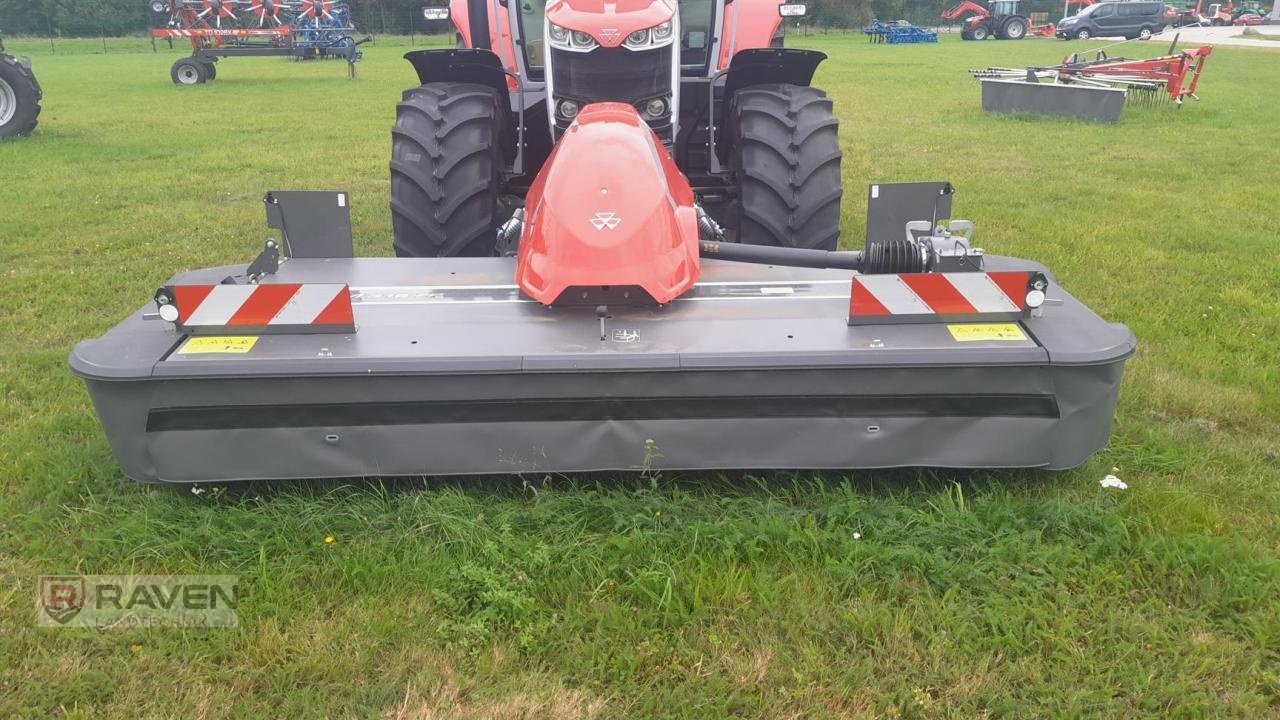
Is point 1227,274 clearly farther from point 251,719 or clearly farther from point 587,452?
point 251,719

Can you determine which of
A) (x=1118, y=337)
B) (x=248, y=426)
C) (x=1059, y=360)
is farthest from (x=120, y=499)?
(x=1118, y=337)

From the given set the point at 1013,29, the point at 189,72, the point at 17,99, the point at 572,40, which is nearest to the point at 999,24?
the point at 1013,29

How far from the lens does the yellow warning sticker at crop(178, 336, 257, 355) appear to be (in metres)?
2.90

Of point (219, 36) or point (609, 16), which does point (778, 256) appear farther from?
point (219, 36)

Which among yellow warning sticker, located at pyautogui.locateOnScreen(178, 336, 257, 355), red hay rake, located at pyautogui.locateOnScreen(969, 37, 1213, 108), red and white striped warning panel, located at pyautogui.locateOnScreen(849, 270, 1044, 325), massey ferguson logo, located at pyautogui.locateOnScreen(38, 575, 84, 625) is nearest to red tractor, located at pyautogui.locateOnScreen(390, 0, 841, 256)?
red and white striped warning panel, located at pyautogui.locateOnScreen(849, 270, 1044, 325)

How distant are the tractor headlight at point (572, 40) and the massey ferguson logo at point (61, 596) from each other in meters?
2.87

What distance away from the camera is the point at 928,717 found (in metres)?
2.28

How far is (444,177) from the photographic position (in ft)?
14.1

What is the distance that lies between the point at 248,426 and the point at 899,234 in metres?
2.76

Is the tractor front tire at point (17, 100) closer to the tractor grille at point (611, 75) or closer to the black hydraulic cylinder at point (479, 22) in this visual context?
the black hydraulic cylinder at point (479, 22)

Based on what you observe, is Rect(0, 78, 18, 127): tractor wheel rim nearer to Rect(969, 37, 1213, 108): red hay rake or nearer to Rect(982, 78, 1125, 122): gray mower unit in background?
Rect(982, 78, 1125, 122): gray mower unit in background

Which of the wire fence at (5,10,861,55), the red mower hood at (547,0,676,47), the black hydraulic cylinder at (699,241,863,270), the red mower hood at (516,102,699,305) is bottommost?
the wire fence at (5,10,861,55)

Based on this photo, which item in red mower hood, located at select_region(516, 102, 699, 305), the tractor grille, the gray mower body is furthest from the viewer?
the tractor grille

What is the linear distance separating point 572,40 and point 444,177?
33.5 inches
